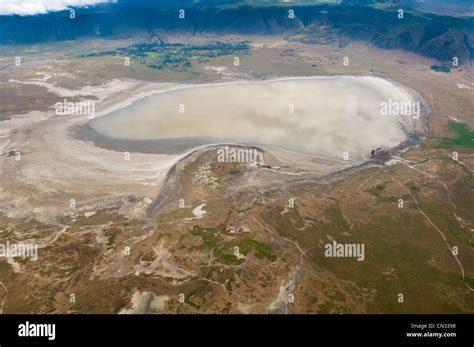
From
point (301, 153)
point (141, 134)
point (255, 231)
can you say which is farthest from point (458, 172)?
point (141, 134)

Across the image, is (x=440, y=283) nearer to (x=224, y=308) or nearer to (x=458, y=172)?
(x=224, y=308)
